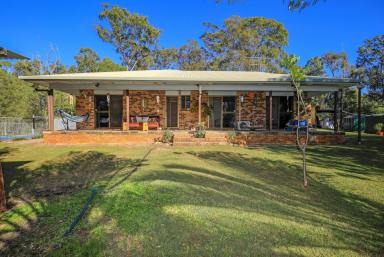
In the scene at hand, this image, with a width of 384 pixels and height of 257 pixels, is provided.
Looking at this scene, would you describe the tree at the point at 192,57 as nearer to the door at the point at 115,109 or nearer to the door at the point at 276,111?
the door at the point at 276,111

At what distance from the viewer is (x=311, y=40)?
3147cm

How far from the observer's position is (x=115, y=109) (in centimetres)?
1464

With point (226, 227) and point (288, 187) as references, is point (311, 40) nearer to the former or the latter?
point (288, 187)

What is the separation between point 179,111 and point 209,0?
10.1 m

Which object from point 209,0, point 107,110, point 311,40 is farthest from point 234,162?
point 311,40

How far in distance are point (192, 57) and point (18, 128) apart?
2404cm

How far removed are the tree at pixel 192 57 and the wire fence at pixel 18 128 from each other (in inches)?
858

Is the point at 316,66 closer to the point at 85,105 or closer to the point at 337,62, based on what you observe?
the point at 337,62

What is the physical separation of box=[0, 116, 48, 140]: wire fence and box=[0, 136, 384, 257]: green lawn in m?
8.77

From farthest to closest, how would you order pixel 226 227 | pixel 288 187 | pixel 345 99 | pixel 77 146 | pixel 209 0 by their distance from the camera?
1. pixel 345 99
2. pixel 77 146
3. pixel 288 187
4. pixel 209 0
5. pixel 226 227

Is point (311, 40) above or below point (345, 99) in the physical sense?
above

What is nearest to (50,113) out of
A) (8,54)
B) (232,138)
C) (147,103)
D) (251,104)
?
(147,103)

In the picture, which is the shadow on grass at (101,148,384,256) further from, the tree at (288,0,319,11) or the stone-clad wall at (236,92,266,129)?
the stone-clad wall at (236,92,266,129)

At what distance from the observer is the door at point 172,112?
1462cm
